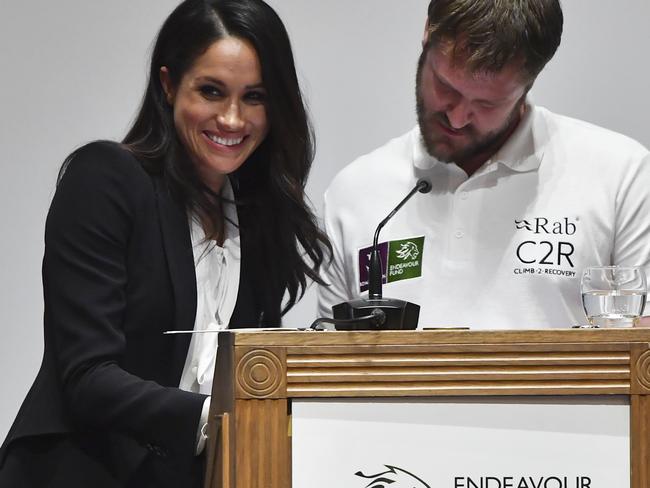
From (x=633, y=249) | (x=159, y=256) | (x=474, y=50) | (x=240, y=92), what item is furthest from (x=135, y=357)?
(x=633, y=249)

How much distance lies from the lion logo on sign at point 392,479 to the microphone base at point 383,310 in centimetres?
20

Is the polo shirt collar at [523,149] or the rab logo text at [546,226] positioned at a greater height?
the polo shirt collar at [523,149]

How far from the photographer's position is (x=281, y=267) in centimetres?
217

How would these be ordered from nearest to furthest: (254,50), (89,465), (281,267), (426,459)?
(426,459) < (89,465) < (254,50) < (281,267)

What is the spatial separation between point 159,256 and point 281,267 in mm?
348

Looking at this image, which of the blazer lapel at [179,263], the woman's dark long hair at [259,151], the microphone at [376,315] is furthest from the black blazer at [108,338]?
the microphone at [376,315]

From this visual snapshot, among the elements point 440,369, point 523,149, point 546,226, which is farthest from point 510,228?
point 440,369

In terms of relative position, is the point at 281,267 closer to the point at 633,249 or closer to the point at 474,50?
the point at 474,50

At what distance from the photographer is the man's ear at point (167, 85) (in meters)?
2.08

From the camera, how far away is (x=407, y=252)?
2338 mm

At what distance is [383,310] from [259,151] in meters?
0.91

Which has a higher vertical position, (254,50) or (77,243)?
(254,50)

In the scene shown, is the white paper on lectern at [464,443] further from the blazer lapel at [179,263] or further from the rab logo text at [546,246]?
the rab logo text at [546,246]

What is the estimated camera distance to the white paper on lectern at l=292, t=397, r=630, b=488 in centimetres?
126
